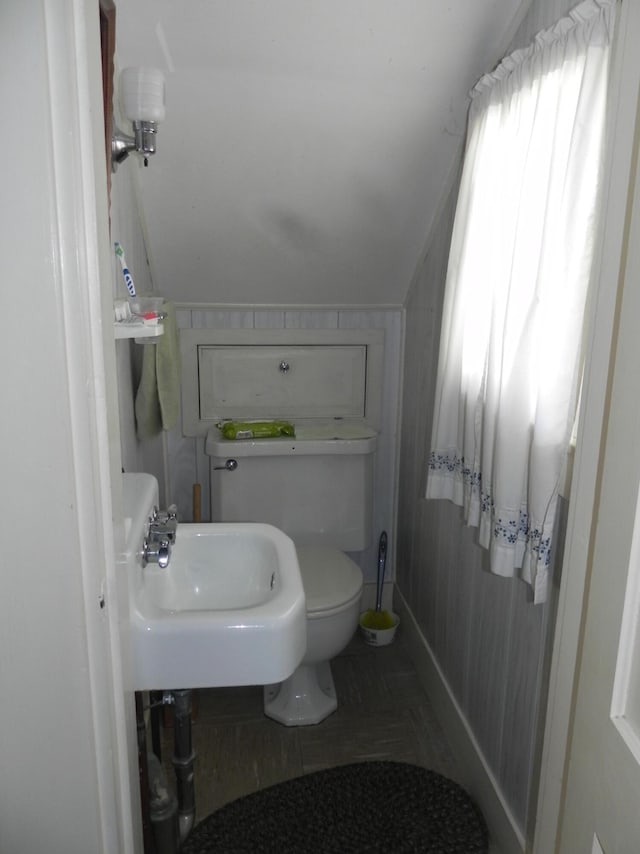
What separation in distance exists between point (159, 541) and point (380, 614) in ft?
5.07

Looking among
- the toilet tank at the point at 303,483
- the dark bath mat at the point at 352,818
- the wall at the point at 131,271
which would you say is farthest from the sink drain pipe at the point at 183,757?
the toilet tank at the point at 303,483

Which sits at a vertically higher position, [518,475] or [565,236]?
[565,236]

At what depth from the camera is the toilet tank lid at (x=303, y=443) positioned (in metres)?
Result: 2.23

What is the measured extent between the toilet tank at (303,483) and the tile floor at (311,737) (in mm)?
505

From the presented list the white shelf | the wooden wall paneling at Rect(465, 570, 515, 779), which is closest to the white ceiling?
the white shelf

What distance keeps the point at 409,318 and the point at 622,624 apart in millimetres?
1810

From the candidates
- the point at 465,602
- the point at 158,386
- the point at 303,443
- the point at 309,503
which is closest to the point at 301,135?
the point at 158,386

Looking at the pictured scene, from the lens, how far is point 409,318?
2391 mm

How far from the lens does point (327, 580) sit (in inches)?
82.0

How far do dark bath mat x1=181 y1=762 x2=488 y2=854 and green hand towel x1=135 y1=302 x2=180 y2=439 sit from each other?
1046mm

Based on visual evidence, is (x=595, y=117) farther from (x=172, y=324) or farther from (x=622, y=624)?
(x=172, y=324)

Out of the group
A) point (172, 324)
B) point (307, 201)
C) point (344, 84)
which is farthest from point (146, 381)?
point (344, 84)

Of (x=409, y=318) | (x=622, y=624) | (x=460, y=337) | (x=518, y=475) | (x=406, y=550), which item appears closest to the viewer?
(x=622, y=624)

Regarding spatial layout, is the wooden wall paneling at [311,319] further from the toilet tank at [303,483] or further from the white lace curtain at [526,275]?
the white lace curtain at [526,275]
